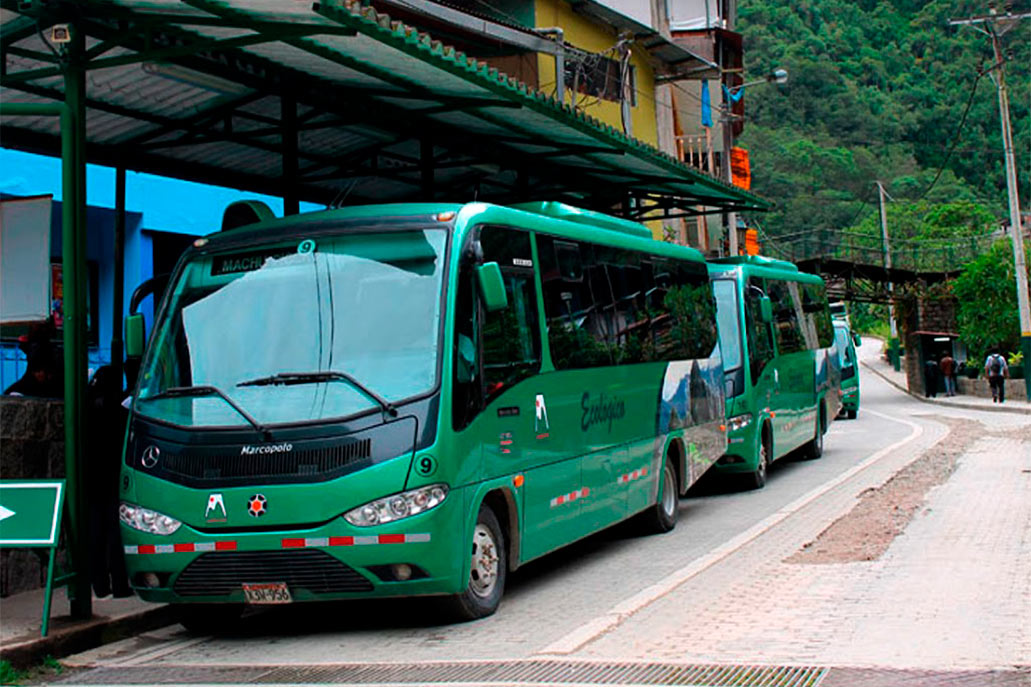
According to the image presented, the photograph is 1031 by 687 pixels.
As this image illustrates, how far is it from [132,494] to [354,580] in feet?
5.40

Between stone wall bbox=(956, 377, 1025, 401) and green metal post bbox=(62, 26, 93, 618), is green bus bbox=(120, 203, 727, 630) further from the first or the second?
stone wall bbox=(956, 377, 1025, 401)

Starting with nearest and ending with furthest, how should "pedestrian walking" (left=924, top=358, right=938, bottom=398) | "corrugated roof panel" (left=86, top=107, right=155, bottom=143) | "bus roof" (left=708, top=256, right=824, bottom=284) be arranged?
"corrugated roof panel" (left=86, top=107, right=155, bottom=143), "bus roof" (left=708, top=256, right=824, bottom=284), "pedestrian walking" (left=924, top=358, right=938, bottom=398)

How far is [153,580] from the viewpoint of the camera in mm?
8648

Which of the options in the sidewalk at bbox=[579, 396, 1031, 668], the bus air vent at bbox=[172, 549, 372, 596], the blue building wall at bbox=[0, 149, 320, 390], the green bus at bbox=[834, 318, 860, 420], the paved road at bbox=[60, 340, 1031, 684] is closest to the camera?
the sidewalk at bbox=[579, 396, 1031, 668]

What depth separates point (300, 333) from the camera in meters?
8.82

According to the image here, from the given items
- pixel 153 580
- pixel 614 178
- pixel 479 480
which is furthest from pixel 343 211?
pixel 614 178

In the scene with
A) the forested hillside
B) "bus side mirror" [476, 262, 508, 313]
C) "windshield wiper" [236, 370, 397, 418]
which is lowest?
"windshield wiper" [236, 370, 397, 418]

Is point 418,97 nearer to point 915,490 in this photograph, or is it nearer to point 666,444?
point 666,444

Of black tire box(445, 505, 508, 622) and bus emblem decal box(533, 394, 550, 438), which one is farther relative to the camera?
bus emblem decal box(533, 394, 550, 438)

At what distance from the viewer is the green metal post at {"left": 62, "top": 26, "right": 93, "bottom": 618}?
29.3 ft

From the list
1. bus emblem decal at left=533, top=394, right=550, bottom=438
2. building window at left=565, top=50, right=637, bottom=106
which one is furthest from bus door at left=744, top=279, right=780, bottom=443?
building window at left=565, top=50, right=637, bottom=106

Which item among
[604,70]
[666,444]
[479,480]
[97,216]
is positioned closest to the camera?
[479,480]

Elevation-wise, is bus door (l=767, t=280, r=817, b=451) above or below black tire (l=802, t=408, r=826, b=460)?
above

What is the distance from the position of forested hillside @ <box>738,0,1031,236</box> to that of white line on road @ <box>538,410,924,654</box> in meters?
69.4
